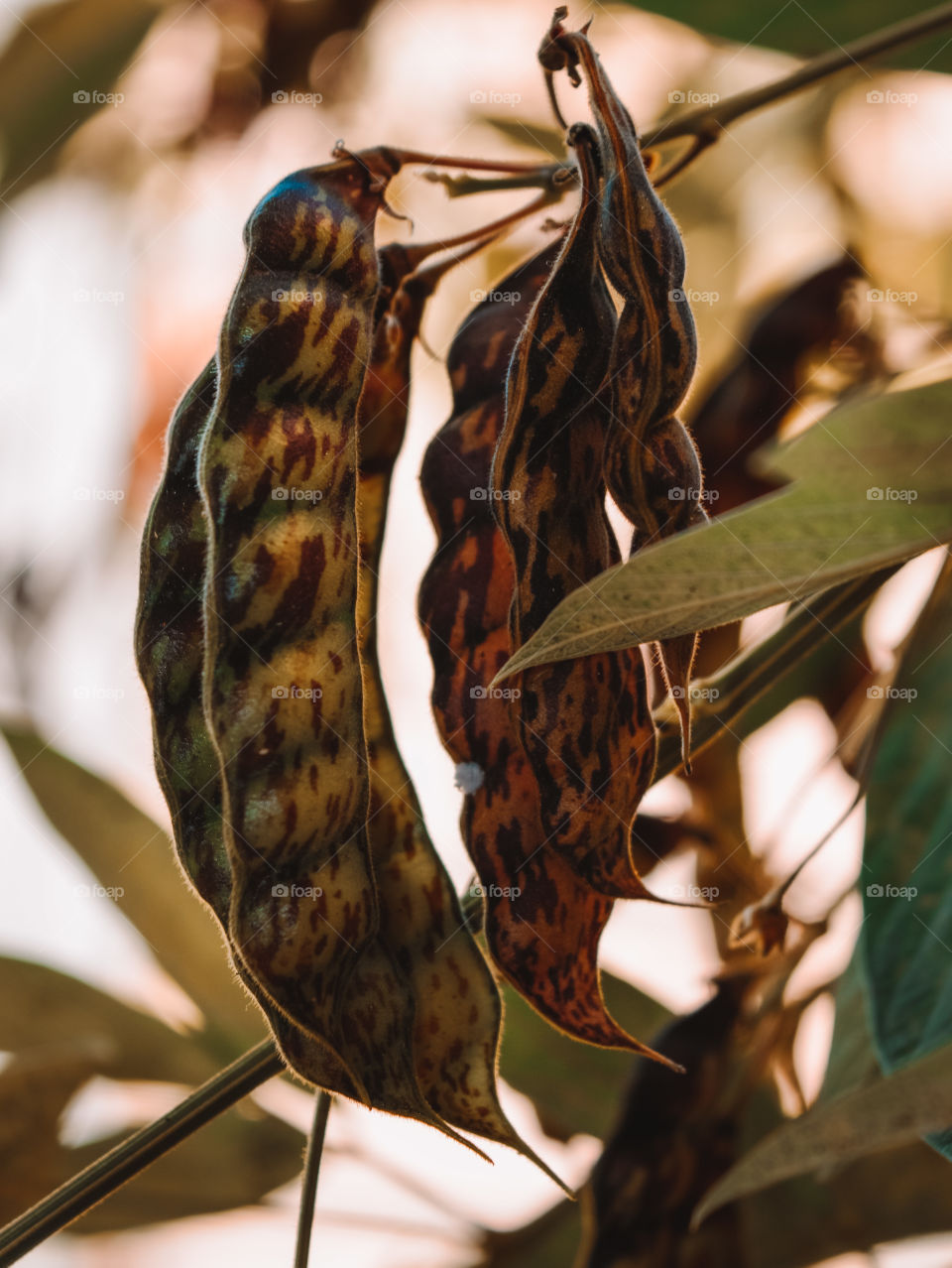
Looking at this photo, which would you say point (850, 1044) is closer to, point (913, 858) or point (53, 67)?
point (913, 858)

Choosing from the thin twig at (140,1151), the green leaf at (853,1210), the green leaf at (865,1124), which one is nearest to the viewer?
the green leaf at (865,1124)

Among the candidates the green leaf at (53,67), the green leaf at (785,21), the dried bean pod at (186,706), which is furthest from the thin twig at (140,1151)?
the green leaf at (53,67)

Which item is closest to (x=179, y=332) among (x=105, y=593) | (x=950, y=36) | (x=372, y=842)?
(x=105, y=593)

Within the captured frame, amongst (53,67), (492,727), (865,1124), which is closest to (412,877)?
(492,727)

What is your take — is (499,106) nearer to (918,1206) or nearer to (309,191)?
(309,191)

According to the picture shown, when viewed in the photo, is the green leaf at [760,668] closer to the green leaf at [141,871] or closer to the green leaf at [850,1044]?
the green leaf at [850,1044]

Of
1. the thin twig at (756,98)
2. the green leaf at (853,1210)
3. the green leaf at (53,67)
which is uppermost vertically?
the green leaf at (53,67)
